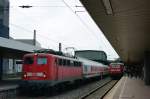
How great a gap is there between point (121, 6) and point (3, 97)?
29.6 feet

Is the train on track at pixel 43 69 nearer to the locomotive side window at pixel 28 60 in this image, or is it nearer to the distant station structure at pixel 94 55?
the locomotive side window at pixel 28 60

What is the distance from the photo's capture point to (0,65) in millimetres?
55125

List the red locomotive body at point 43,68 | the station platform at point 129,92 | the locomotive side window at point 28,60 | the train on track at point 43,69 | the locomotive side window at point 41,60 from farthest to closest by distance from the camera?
1. the locomotive side window at point 28,60
2. the locomotive side window at point 41,60
3. the red locomotive body at point 43,68
4. the train on track at point 43,69
5. the station platform at point 129,92

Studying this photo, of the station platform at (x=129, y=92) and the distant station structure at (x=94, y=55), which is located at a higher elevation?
the distant station structure at (x=94, y=55)

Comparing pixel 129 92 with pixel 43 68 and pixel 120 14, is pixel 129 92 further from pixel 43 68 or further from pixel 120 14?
pixel 120 14

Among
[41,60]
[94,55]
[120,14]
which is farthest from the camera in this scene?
[94,55]

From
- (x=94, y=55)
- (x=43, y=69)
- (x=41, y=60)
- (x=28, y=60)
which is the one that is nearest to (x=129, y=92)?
(x=43, y=69)

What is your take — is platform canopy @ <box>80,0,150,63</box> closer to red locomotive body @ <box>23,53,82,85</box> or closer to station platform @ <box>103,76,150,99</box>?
station platform @ <box>103,76,150,99</box>

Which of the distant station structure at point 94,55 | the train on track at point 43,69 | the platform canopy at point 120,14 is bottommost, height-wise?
the train on track at point 43,69

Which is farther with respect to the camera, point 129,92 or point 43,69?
point 129,92

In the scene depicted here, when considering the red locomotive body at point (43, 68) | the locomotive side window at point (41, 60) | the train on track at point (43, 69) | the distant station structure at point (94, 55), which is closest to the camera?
the train on track at point (43, 69)

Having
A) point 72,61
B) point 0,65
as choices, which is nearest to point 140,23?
point 72,61

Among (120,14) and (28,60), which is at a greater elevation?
(120,14)

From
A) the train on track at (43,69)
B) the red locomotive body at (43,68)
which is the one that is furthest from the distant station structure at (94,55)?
the red locomotive body at (43,68)
